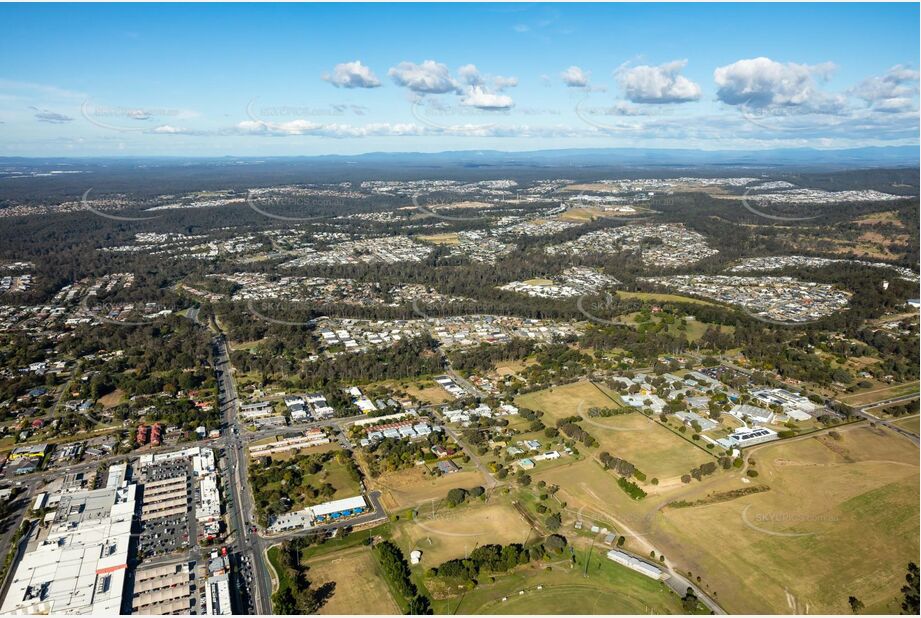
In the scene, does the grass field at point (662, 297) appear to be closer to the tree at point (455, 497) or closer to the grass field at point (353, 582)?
the tree at point (455, 497)

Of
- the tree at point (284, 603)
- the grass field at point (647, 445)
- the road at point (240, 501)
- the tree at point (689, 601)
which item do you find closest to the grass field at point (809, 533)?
Result: the tree at point (689, 601)

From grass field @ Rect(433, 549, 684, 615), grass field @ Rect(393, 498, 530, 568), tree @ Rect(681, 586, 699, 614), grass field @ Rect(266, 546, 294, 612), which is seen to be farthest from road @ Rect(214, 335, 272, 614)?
tree @ Rect(681, 586, 699, 614)

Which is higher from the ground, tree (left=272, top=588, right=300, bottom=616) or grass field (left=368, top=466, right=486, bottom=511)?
grass field (left=368, top=466, right=486, bottom=511)

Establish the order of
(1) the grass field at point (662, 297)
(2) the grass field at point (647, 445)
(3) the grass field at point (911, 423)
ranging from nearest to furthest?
(2) the grass field at point (647, 445)
(3) the grass field at point (911, 423)
(1) the grass field at point (662, 297)

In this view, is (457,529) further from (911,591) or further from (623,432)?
(911,591)

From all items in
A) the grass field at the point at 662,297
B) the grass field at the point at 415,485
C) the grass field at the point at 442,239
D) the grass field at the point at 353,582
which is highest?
the grass field at the point at 442,239

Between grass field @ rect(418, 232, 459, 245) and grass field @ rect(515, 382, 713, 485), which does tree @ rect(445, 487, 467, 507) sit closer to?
grass field @ rect(515, 382, 713, 485)

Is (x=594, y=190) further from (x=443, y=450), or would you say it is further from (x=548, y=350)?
(x=443, y=450)
